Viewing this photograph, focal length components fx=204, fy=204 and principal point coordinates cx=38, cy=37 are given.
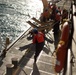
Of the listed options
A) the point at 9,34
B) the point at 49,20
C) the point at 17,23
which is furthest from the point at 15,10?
the point at 49,20

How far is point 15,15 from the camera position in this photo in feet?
110

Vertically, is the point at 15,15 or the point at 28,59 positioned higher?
the point at 15,15

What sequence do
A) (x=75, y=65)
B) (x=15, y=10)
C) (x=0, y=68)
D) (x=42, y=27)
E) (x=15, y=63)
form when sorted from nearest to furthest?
(x=75, y=65), (x=15, y=63), (x=0, y=68), (x=42, y=27), (x=15, y=10)

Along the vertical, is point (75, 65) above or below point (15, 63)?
above

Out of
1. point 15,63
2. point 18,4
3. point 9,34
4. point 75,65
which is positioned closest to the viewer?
point 75,65

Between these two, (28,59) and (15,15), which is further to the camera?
(15,15)

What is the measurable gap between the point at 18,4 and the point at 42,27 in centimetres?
2372

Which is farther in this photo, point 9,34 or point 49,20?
point 9,34

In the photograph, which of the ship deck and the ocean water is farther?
the ocean water

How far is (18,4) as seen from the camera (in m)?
40.1

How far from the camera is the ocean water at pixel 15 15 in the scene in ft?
85.0

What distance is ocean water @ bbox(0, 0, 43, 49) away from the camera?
25.9m

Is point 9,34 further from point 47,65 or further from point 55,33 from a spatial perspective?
point 47,65

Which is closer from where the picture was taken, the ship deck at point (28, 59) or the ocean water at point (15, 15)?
the ship deck at point (28, 59)
